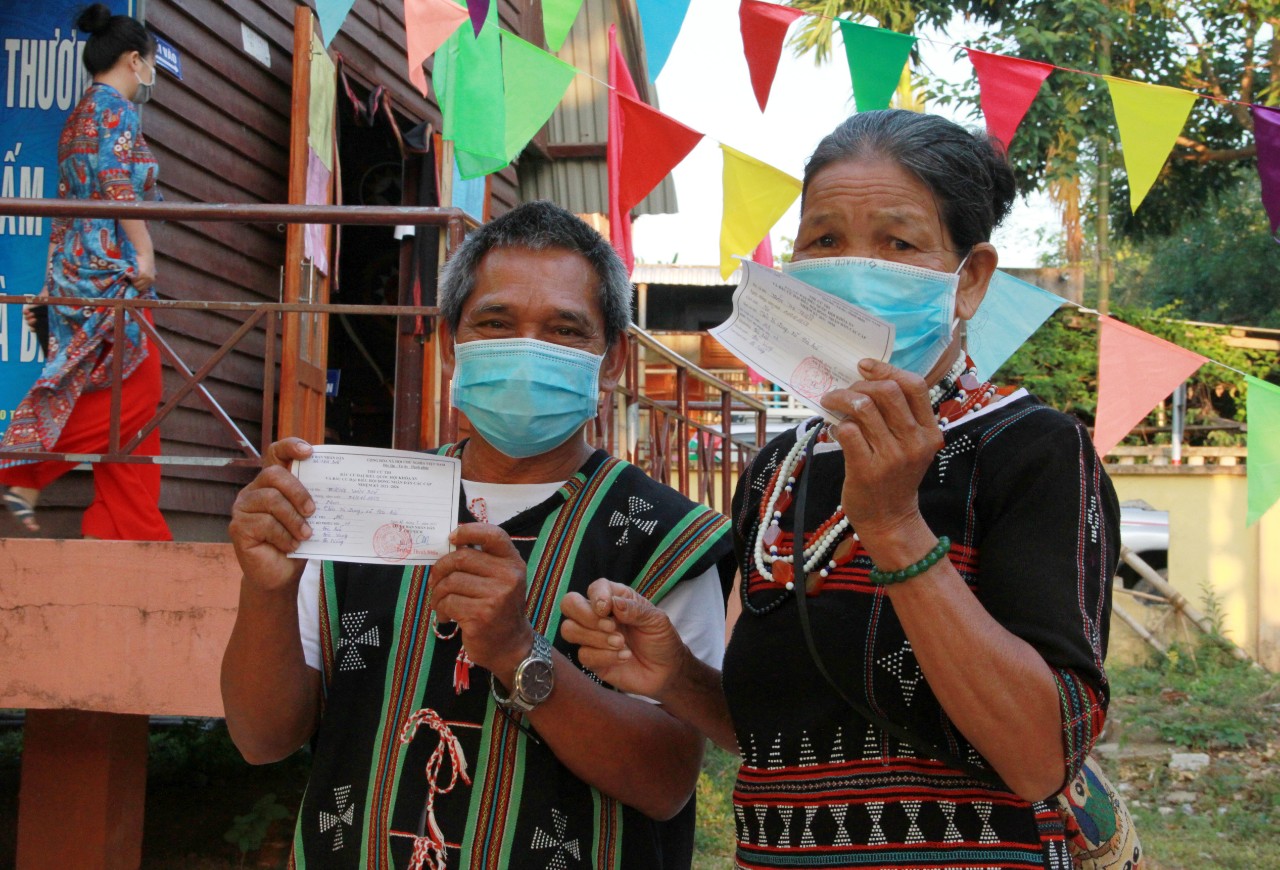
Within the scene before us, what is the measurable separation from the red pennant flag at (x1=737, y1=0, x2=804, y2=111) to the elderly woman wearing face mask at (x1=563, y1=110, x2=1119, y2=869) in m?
2.81

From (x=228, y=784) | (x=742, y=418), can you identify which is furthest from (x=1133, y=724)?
Result: (x=742, y=418)

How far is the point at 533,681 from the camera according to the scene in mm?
1633

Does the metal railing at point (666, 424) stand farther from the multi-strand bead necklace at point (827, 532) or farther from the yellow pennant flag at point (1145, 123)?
the multi-strand bead necklace at point (827, 532)

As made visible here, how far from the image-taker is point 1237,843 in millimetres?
6152

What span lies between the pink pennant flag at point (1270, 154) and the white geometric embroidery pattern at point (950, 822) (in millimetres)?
3267

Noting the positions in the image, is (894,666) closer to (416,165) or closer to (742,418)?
(416,165)

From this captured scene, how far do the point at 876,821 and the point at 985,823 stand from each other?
126mm

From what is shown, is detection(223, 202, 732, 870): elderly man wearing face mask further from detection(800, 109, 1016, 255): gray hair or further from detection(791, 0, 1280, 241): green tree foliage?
detection(791, 0, 1280, 241): green tree foliage

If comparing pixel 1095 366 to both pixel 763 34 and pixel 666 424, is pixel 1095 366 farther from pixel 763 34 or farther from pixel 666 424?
pixel 763 34

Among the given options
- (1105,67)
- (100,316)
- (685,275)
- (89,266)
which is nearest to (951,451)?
(100,316)

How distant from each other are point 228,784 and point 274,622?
4.25 meters

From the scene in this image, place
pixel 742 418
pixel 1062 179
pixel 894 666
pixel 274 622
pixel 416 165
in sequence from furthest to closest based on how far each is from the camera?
1. pixel 742 418
2. pixel 1062 179
3. pixel 416 165
4. pixel 274 622
5. pixel 894 666

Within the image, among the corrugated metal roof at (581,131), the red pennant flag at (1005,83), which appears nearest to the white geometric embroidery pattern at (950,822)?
the red pennant flag at (1005,83)

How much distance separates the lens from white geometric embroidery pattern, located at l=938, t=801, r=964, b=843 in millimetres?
1381
